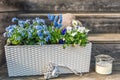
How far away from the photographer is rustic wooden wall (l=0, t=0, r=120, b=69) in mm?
2820

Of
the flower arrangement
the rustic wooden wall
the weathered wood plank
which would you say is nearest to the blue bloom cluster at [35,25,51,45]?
the flower arrangement

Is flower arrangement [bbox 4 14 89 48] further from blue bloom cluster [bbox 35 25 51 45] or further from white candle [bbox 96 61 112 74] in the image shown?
white candle [bbox 96 61 112 74]

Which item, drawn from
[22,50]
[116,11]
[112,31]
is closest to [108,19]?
[112,31]

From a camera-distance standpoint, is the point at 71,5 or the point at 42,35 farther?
the point at 71,5

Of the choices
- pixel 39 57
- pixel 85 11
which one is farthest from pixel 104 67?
pixel 85 11

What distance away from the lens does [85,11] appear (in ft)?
11.6

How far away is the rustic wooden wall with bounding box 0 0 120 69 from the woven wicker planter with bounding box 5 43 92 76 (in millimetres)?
427

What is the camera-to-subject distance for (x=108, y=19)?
10.6 feet

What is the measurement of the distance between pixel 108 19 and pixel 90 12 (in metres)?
0.42

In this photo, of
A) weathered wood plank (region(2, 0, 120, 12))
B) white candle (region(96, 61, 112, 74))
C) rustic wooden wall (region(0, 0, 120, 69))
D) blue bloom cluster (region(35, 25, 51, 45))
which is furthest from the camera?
weathered wood plank (region(2, 0, 120, 12))

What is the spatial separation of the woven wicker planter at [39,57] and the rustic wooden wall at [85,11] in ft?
1.40

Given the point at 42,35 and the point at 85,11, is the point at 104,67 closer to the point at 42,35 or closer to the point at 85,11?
the point at 42,35

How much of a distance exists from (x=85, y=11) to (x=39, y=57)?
1553 millimetres

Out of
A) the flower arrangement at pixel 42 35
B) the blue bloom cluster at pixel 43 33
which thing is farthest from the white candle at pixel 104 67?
the blue bloom cluster at pixel 43 33
